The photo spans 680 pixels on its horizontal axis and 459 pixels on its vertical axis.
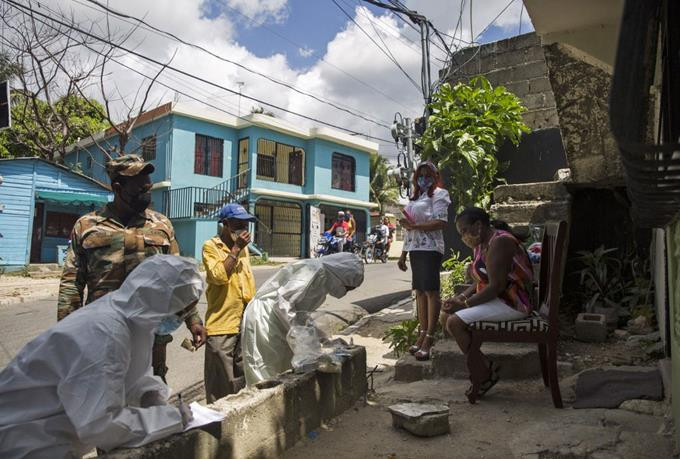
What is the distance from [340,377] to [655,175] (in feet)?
7.01

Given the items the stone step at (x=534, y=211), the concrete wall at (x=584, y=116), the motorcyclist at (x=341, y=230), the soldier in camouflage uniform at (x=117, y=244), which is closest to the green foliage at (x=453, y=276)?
the stone step at (x=534, y=211)

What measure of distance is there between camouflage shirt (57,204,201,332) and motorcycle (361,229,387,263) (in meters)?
15.7

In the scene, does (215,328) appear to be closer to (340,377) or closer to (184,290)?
(340,377)

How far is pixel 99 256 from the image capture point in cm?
259

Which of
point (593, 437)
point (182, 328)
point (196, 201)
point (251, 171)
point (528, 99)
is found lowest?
point (182, 328)

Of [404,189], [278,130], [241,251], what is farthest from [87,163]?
[241,251]

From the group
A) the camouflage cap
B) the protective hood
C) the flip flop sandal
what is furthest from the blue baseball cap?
the flip flop sandal

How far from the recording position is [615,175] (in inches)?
167

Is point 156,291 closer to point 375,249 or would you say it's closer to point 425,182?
point 425,182

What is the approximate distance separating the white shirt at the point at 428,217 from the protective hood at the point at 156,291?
265 cm

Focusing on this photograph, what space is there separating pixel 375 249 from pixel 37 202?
37.5ft

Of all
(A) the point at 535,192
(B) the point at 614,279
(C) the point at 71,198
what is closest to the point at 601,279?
(B) the point at 614,279

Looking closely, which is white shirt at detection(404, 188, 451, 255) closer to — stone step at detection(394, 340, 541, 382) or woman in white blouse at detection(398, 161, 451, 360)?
woman in white blouse at detection(398, 161, 451, 360)

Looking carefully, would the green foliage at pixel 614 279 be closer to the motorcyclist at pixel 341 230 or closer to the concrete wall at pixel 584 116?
the concrete wall at pixel 584 116
